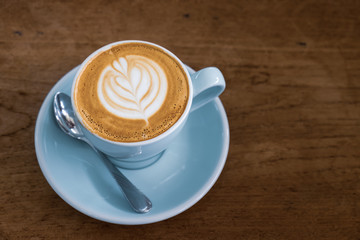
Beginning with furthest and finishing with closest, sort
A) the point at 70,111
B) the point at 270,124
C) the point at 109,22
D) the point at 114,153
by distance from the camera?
the point at 109,22, the point at 270,124, the point at 70,111, the point at 114,153

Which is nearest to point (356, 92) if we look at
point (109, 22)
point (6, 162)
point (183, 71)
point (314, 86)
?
point (314, 86)

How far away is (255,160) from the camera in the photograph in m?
0.94

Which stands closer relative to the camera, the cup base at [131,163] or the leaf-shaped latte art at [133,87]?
the leaf-shaped latte art at [133,87]

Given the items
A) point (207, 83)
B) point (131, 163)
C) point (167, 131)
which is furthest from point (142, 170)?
point (207, 83)

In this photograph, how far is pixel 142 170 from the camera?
866 mm

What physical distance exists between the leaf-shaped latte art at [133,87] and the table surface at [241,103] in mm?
285

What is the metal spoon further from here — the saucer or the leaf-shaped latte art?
the leaf-shaped latte art

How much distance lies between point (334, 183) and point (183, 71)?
541 mm

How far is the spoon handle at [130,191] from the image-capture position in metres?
0.76

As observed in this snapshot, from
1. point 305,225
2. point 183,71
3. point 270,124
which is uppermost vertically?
point 183,71

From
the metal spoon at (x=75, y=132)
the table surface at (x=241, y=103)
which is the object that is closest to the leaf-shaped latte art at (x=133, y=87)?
the metal spoon at (x=75, y=132)

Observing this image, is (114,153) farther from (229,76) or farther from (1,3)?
(1,3)

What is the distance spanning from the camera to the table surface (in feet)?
2.81

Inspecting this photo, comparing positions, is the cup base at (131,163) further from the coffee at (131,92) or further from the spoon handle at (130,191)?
the coffee at (131,92)
